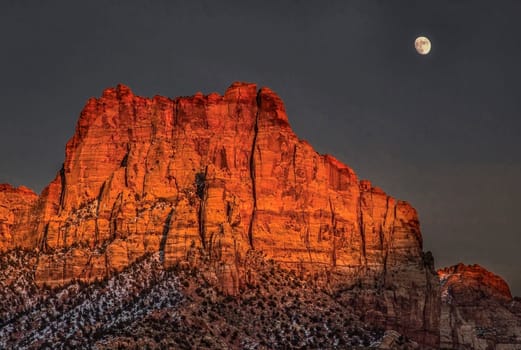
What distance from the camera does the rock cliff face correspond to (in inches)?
7067

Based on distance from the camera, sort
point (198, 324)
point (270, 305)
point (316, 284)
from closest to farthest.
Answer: point (198, 324)
point (270, 305)
point (316, 284)

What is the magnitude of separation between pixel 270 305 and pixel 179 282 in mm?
13513

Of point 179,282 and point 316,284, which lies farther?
point 316,284

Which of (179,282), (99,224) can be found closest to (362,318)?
(179,282)

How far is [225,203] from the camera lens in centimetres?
17862

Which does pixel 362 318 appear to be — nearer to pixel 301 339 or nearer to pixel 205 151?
pixel 301 339

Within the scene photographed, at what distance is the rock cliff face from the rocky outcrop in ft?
0.87

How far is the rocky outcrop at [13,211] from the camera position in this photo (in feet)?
616

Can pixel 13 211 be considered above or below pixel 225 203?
below

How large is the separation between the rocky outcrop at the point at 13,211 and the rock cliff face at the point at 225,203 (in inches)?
10.4

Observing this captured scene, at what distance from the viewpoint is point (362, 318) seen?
182 meters

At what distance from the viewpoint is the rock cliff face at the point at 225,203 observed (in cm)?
17950

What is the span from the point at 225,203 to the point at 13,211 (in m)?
36.1

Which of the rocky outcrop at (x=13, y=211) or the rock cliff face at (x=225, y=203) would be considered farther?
the rocky outcrop at (x=13, y=211)
